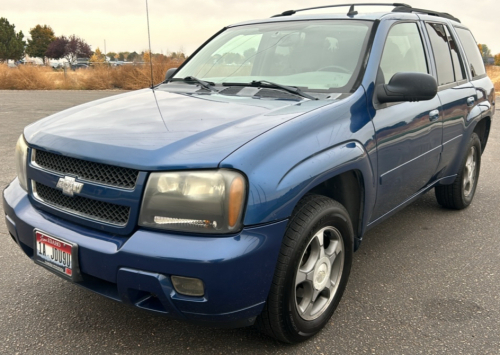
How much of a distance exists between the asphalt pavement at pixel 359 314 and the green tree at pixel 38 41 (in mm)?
74849

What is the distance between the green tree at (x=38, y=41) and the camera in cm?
7006

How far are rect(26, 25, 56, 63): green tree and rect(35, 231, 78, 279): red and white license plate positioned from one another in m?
75.5

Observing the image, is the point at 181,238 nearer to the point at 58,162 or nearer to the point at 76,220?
the point at 76,220

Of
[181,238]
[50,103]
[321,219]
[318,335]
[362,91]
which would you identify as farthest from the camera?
[50,103]

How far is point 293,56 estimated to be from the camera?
10.9ft

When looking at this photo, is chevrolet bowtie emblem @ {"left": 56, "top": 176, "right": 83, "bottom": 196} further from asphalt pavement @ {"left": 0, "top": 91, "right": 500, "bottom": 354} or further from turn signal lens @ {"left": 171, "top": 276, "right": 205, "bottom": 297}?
asphalt pavement @ {"left": 0, "top": 91, "right": 500, "bottom": 354}

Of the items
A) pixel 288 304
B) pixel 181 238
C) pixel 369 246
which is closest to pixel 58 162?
pixel 181 238

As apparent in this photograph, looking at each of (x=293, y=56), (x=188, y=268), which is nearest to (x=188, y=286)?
(x=188, y=268)

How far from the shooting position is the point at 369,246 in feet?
12.6

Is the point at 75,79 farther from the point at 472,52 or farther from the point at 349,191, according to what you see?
the point at 349,191

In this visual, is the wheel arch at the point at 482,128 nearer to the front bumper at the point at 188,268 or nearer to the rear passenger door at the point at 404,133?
the rear passenger door at the point at 404,133

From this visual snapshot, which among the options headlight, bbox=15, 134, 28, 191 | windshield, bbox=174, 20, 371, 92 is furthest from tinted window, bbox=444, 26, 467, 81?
headlight, bbox=15, 134, 28, 191

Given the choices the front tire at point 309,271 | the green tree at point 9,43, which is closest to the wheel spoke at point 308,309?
the front tire at point 309,271

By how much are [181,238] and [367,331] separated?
4.12 feet
